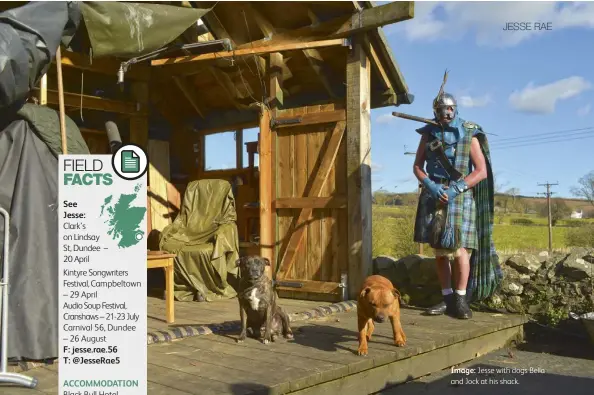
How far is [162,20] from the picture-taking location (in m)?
5.84

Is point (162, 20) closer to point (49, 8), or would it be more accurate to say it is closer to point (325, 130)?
point (49, 8)

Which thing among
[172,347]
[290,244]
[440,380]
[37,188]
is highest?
[37,188]

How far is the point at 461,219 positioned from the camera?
5672 millimetres

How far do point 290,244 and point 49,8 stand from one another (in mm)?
3879

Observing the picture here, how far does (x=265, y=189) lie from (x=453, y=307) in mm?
2683

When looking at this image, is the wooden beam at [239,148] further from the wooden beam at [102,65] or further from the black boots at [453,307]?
the black boots at [453,307]

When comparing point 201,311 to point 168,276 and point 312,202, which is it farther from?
point 312,202

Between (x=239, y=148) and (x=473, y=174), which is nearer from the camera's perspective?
(x=473, y=174)

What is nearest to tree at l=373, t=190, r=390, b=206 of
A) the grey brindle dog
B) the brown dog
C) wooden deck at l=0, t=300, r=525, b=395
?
wooden deck at l=0, t=300, r=525, b=395

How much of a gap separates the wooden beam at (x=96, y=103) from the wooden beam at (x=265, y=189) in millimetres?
2398

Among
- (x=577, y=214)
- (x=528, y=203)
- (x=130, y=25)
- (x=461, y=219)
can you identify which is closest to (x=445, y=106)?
(x=461, y=219)

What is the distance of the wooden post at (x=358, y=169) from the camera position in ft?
21.7

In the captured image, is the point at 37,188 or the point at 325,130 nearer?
the point at 37,188

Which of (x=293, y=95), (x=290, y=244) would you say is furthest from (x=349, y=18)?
(x=290, y=244)
